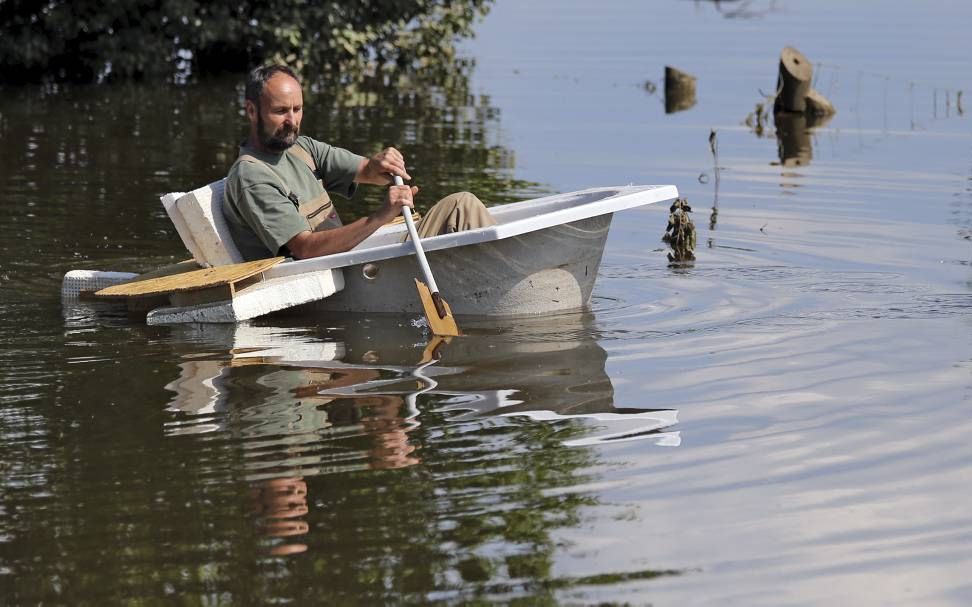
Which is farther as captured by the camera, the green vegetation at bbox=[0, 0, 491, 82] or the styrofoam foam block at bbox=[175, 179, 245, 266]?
the green vegetation at bbox=[0, 0, 491, 82]

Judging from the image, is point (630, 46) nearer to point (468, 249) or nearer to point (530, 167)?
point (530, 167)

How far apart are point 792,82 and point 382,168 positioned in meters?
9.53

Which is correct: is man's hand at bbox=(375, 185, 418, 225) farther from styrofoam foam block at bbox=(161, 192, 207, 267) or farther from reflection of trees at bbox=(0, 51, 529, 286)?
reflection of trees at bbox=(0, 51, 529, 286)

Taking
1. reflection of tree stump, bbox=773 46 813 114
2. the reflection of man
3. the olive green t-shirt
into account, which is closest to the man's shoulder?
the olive green t-shirt

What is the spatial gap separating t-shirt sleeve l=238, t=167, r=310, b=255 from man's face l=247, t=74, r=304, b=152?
197 mm

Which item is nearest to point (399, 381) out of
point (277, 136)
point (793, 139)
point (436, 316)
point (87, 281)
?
point (436, 316)

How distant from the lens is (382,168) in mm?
7363

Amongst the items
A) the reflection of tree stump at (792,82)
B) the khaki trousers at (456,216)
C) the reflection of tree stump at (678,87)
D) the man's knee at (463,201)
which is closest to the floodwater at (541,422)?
the khaki trousers at (456,216)

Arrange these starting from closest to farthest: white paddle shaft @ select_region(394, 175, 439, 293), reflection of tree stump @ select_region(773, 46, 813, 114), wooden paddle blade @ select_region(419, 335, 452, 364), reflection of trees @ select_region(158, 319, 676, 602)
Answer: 1. reflection of trees @ select_region(158, 319, 676, 602)
2. wooden paddle blade @ select_region(419, 335, 452, 364)
3. white paddle shaft @ select_region(394, 175, 439, 293)
4. reflection of tree stump @ select_region(773, 46, 813, 114)

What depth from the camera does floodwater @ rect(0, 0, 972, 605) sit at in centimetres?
426

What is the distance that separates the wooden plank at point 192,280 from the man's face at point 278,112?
58cm

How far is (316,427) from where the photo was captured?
5637 mm

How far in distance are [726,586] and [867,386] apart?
7.57 ft

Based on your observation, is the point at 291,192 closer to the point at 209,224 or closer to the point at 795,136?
the point at 209,224
